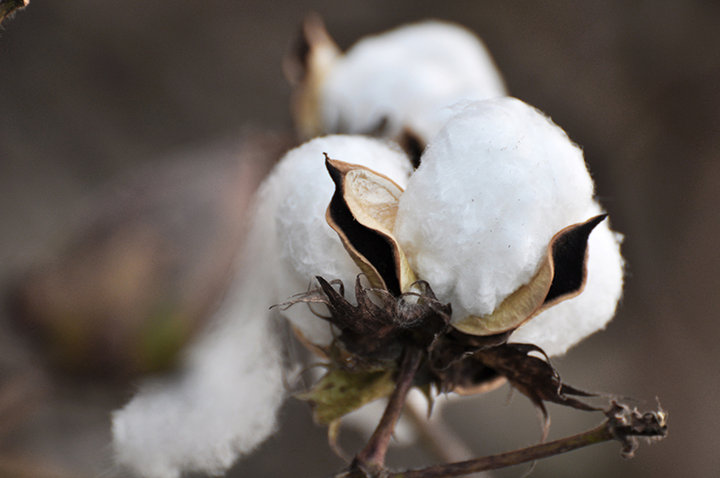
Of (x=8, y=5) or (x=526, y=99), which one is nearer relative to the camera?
(x=8, y=5)

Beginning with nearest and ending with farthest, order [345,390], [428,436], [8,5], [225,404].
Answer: [8,5], [345,390], [225,404], [428,436]

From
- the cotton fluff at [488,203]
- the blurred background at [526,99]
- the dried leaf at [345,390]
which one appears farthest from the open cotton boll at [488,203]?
the blurred background at [526,99]

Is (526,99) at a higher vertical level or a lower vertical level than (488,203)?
higher

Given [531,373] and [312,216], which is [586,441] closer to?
[531,373]

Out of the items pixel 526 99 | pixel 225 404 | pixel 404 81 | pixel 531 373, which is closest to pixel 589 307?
pixel 531 373

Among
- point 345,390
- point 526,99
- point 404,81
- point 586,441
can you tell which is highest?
point 526,99
